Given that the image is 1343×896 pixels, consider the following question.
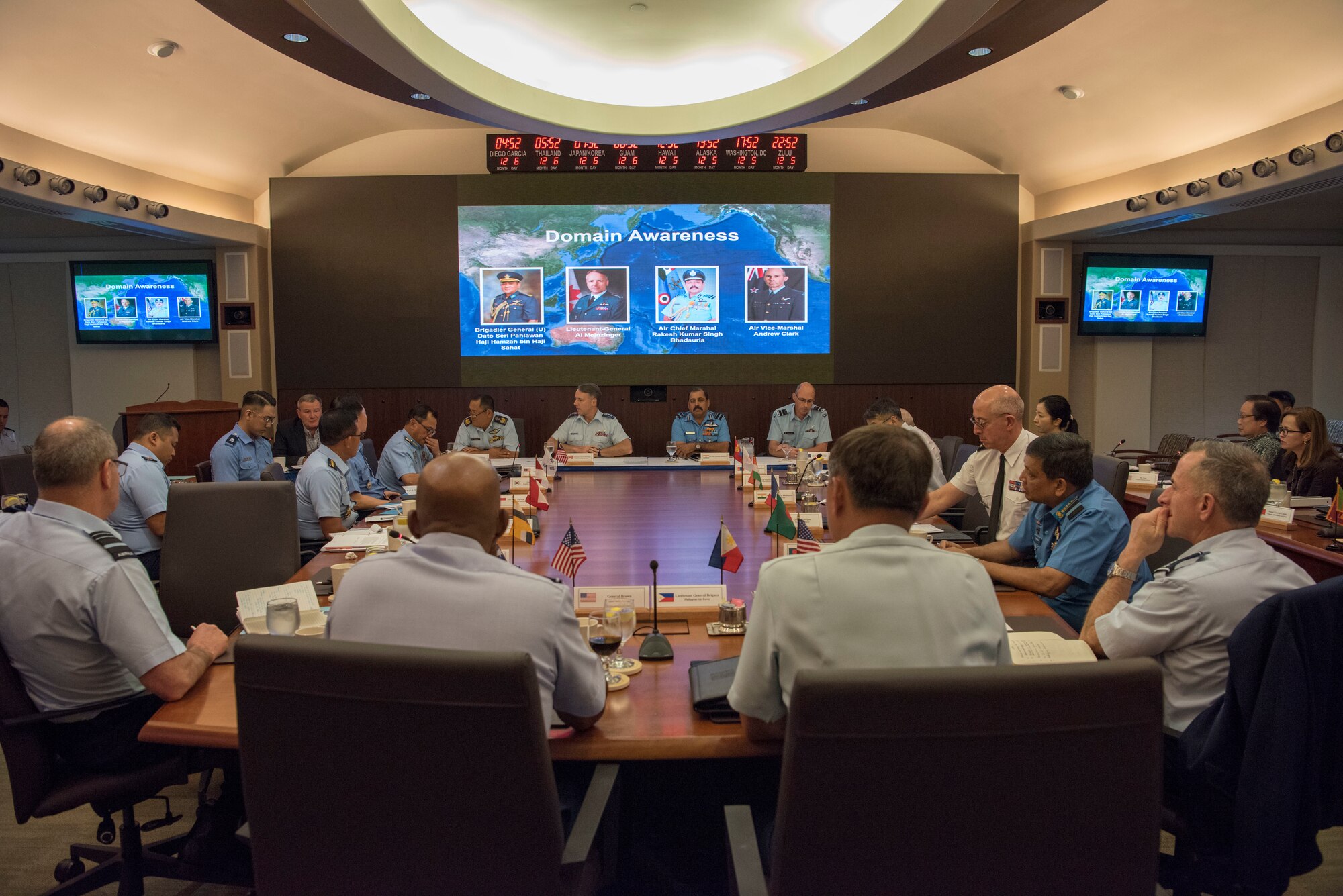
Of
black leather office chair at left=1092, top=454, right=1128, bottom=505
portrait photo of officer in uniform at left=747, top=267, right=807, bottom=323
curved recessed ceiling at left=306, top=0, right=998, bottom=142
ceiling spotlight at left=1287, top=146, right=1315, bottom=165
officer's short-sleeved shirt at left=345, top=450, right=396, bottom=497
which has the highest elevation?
curved recessed ceiling at left=306, top=0, right=998, bottom=142

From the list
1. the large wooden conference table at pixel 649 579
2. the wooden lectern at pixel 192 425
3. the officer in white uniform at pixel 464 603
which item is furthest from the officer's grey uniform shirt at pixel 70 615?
the wooden lectern at pixel 192 425

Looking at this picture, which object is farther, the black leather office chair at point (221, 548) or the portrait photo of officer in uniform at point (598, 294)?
the portrait photo of officer in uniform at point (598, 294)

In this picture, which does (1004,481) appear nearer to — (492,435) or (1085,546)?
(1085,546)

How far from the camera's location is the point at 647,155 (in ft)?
26.9

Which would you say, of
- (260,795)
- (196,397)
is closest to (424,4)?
(260,795)

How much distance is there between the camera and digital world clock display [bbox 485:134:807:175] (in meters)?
8.13

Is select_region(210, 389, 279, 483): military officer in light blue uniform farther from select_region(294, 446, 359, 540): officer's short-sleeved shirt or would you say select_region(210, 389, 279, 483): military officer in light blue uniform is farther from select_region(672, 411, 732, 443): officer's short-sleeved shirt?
select_region(672, 411, 732, 443): officer's short-sleeved shirt

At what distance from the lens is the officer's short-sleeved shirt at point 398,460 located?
5.70m

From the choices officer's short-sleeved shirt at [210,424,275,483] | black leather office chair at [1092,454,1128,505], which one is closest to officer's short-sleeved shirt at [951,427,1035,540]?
black leather office chair at [1092,454,1128,505]

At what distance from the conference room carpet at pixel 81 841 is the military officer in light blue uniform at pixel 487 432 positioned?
396 centimetres

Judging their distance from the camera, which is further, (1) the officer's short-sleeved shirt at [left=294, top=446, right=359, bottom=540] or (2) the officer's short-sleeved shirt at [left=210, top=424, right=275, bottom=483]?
(2) the officer's short-sleeved shirt at [left=210, top=424, right=275, bottom=483]

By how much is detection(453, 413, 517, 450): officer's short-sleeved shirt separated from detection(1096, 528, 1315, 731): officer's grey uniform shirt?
18.4 ft

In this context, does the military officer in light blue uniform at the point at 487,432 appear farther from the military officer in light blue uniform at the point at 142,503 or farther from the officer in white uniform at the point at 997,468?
the officer in white uniform at the point at 997,468

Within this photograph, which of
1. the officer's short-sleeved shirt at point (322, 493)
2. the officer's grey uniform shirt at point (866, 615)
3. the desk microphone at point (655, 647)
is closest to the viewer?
the officer's grey uniform shirt at point (866, 615)
